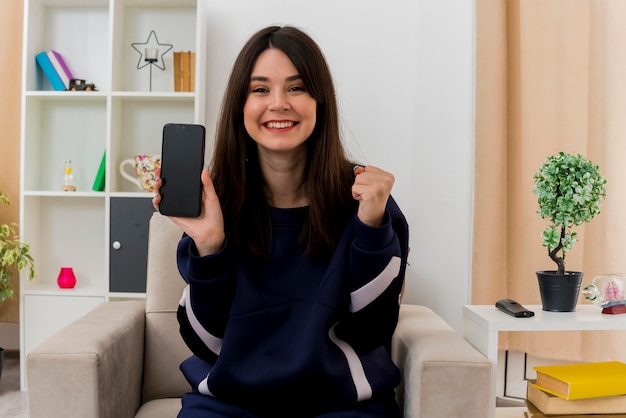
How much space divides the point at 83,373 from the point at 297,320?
1.35 ft

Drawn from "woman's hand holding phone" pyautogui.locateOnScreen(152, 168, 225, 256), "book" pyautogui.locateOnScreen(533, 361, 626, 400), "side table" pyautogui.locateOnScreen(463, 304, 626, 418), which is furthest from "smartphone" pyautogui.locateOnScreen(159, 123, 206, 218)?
"book" pyautogui.locateOnScreen(533, 361, 626, 400)

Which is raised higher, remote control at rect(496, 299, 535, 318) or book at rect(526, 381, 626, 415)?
remote control at rect(496, 299, 535, 318)

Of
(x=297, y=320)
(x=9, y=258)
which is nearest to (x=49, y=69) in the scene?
(x=9, y=258)

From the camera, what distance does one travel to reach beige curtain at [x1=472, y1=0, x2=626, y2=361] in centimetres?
228

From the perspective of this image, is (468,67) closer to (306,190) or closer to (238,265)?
(306,190)

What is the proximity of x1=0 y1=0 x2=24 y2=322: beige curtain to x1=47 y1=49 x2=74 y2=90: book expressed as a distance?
0.68 feet

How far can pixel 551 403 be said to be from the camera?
1.60 m

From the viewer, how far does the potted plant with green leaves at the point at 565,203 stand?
1.58 metres

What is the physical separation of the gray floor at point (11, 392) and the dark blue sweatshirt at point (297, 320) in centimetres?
130

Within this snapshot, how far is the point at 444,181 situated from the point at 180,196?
4.76 ft

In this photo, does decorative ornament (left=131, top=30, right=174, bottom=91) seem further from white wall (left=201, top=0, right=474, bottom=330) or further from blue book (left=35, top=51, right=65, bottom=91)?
blue book (left=35, top=51, right=65, bottom=91)

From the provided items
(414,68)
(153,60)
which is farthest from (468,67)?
(153,60)

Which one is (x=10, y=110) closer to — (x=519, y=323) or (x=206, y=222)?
(x=206, y=222)

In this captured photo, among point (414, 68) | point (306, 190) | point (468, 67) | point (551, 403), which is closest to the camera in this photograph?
point (306, 190)
